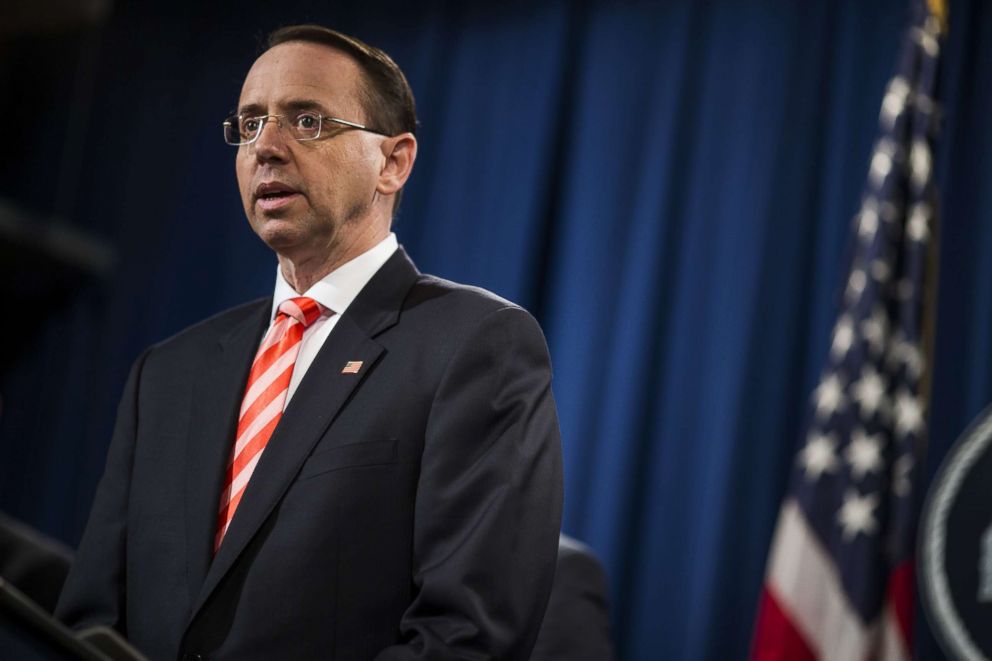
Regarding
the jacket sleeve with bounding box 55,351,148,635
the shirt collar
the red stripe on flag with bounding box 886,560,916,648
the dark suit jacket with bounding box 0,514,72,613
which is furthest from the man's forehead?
the red stripe on flag with bounding box 886,560,916,648

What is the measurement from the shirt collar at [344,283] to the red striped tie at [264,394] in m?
0.02

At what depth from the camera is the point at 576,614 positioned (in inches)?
102

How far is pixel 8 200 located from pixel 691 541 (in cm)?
300

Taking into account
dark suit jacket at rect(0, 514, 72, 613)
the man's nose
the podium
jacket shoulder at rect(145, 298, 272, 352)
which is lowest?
dark suit jacket at rect(0, 514, 72, 613)

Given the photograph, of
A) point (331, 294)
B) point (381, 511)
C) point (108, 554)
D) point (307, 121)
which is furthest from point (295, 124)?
point (108, 554)

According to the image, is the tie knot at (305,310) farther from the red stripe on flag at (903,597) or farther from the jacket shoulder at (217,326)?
the red stripe on flag at (903,597)

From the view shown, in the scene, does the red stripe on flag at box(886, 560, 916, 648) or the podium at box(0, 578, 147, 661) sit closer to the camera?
the podium at box(0, 578, 147, 661)

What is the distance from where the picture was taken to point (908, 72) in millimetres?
3408

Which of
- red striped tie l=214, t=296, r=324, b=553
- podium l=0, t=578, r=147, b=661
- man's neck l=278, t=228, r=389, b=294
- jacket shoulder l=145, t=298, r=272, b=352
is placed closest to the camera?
podium l=0, t=578, r=147, b=661

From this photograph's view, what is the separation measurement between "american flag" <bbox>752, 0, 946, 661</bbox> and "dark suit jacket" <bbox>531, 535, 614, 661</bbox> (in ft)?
2.58

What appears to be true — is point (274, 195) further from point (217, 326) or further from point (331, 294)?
point (217, 326)

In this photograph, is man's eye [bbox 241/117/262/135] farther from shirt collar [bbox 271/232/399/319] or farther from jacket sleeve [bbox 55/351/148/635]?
jacket sleeve [bbox 55/351/148/635]

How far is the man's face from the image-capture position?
5.50 feet

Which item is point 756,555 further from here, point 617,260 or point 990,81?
point 990,81
